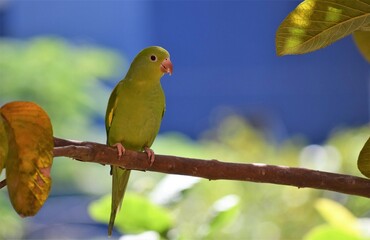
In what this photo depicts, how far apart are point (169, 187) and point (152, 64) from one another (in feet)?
0.64

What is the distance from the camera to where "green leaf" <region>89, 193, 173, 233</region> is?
56cm

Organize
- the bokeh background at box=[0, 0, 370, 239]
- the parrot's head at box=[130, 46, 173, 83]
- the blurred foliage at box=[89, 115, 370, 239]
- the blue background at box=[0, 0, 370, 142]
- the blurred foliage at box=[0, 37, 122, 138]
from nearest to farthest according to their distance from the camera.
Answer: the parrot's head at box=[130, 46, 173, 83]
the blurred foliage at box=[89, 115, 370, 239]
the bokeh background at box=[0, 0, 370, 239]
the blurred foliage at box=[0, 37, 122, 138]
the blue background at box=[0, 0, 370, 142]

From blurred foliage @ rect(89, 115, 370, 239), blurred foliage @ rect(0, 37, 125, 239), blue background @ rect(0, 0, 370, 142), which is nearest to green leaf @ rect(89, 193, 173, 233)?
blurred foliage @ rect(89, 115, 370, 239)

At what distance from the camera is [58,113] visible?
286cm

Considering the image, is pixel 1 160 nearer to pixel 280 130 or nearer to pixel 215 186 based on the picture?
pixel 215 186

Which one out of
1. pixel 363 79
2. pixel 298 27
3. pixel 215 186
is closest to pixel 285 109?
pixel 363 79

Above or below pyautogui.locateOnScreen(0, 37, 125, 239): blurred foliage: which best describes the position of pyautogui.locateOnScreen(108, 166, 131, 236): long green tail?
above

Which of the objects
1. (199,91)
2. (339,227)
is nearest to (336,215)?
(339,227)

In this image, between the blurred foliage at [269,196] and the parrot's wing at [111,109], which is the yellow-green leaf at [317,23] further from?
the blurred foliage at [269,196]

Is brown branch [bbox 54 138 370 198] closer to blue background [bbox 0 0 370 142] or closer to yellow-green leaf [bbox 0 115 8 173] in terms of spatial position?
yellow-green leaf [bbox 0 115 8 173]

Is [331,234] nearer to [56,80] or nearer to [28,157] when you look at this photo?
[28,157]

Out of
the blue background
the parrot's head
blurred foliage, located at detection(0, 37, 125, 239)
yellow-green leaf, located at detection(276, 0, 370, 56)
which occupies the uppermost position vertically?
yellow-green leaf, located at detection(276, 0, 370, 56)

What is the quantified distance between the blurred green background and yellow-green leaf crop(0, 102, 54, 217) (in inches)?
10.3

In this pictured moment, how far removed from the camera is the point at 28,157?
297mm
